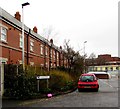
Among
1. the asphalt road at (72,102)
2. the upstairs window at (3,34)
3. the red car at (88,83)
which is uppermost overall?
the upstairs window at (3,34)

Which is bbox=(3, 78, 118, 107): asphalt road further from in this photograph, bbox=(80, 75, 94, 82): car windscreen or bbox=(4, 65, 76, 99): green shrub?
bbox=(80, 75, 94, 82): car windscreen

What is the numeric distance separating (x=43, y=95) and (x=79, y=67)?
28365 millimetres

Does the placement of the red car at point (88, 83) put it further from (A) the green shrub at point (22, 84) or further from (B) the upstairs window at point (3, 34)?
(B) the upstairs window at point (3, 34)

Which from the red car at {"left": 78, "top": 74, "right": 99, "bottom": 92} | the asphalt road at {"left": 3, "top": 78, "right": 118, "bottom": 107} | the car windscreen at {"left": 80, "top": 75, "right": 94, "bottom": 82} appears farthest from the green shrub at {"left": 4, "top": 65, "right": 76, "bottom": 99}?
the car windscreen at {"left": 80, "top": 75, "right": 94, "bottom": 82}

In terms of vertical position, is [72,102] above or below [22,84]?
below

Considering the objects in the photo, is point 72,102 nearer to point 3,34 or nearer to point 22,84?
point 22,84

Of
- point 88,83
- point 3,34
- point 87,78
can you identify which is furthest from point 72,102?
point 3,34

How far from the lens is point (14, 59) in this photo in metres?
29.0

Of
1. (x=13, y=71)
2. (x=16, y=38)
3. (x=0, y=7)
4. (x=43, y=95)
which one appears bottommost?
(x=43, y=95)

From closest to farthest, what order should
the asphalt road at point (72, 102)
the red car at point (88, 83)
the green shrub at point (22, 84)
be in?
the asphalt road at point (72, 102) < the green shrub at point (22, 84) < the red car at point (88, 83)

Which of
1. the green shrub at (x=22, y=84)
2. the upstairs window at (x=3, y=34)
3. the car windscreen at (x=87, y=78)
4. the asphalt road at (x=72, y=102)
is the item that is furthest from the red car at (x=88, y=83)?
the upstairs window at (x=3, y=34)

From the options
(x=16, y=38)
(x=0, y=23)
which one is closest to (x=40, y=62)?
(x=16, y=38)

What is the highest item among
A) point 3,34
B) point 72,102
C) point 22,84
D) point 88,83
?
point 3,34

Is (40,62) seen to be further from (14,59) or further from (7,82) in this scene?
(7,82)
